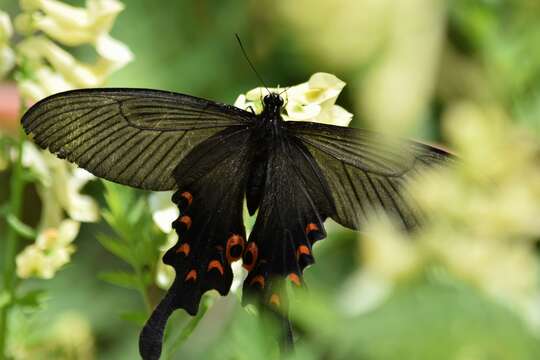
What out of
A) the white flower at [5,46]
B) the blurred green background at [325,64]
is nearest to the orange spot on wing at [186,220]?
the blurred green background at [325,64]

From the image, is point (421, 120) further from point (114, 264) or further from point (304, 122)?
point (304, 122)

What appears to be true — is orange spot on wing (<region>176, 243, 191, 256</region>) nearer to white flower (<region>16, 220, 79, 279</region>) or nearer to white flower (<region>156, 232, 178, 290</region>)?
white flower (<region>156, 232, 178, 290</region>)

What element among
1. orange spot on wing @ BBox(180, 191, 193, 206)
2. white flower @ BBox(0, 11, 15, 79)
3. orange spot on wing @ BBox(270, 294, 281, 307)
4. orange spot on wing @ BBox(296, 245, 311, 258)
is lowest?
orange spot on wing @ BBox(270, 294, 281, 307)

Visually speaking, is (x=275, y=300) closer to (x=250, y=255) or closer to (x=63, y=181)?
(x=250, y=255)

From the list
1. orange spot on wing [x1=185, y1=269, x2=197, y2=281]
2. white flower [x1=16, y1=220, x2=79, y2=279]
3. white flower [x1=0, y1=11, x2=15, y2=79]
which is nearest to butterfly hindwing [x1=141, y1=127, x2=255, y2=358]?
orange spot on wing [x1=185, y1=269, x2=197, y2=281]

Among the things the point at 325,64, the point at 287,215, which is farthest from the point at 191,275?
the point at 325,64

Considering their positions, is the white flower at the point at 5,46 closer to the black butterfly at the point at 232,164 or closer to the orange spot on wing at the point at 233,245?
the black butterfly at the point at 232,164

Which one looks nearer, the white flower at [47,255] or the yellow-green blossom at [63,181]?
the white flower at [47,255]

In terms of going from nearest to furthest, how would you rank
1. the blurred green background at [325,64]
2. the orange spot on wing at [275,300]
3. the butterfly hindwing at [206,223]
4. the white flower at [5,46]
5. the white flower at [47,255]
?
the orange spot on wing at [275,300] → the butterfly hindwing at [206,223] → the white flower at [47,255] → the white flower at [5,46] → the blurred green background at [325,64]
